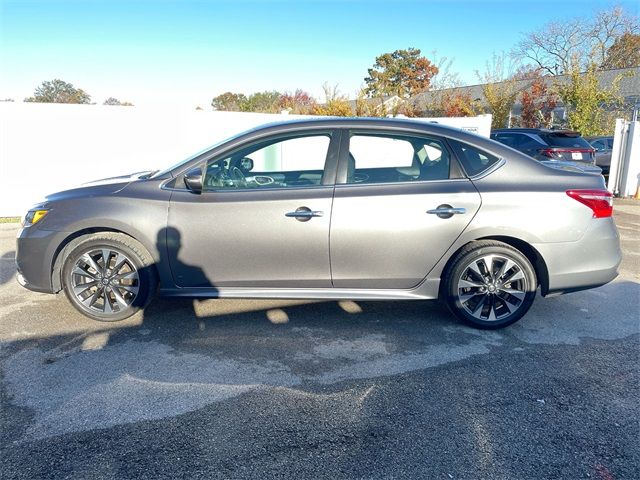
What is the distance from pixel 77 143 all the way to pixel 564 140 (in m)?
10.8

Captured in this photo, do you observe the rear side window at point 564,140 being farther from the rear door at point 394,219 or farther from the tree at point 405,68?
the tree at point 405,68

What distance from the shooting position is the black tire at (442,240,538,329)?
12.8ft

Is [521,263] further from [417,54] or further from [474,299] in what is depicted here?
[417,54]

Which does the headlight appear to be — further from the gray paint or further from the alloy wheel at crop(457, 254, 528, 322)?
the alloy wheel at crop(457, 254, 528, 322)

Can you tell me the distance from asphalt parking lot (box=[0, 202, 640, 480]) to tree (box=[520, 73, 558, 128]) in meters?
20.3

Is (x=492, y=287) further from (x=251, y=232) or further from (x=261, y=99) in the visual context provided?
(x=261, y=99)

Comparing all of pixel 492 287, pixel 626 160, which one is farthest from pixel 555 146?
pixel 492 287

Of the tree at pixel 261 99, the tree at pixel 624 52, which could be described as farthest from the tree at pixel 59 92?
the tree at pixel 624 52

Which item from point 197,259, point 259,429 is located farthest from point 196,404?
point 197,259

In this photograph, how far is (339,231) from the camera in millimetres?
3750

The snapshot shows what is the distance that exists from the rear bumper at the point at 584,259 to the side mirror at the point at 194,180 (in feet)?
9.07

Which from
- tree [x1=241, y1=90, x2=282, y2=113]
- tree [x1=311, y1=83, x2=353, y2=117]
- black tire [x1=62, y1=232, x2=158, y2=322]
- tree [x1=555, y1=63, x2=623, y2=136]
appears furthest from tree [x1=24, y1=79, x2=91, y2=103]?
black tire [x1=62, y1=232, x2=158, y2=322]

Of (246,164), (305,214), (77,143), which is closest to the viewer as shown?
(305,214)

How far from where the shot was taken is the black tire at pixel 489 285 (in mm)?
3895
